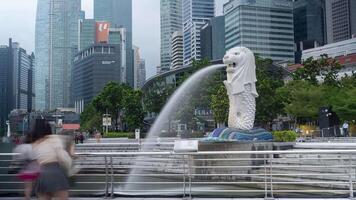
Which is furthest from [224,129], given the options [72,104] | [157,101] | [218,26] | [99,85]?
[72,104]

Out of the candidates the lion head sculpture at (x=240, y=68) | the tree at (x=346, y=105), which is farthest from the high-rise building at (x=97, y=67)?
the lion head sculpture at (x=240, y=68)

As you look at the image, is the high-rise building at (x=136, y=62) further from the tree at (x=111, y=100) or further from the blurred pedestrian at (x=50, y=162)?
the blurred pedestrian at (x=50, y=162)

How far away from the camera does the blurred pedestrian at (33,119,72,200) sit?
651cm

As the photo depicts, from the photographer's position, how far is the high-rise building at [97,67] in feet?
429

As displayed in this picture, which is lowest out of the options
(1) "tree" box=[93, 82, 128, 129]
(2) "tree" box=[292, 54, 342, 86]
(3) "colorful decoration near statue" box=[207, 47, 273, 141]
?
(3) "colorful decoration near statue" box=[207, 47, 273, 141]

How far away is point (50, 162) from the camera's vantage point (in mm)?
6613

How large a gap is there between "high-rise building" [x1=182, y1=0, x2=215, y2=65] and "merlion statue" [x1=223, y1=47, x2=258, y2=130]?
11524cm

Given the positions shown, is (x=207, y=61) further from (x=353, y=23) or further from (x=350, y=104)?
(x=353, y=23)

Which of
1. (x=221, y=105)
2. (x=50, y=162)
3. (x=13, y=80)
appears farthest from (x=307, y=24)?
(x=50, y=162)

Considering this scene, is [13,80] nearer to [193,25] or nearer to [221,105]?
[193,25]

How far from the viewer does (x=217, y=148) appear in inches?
883

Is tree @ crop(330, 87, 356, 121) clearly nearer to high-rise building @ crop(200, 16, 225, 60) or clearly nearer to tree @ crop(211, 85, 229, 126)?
tree @ crop(211, 85, 229, 126)

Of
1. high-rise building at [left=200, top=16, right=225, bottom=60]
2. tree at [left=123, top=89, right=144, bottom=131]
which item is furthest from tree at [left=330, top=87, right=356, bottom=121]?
high-rise building at [left=200, top=16, right=225, bottom=60]

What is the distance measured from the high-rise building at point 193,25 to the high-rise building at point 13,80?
47465 mm
